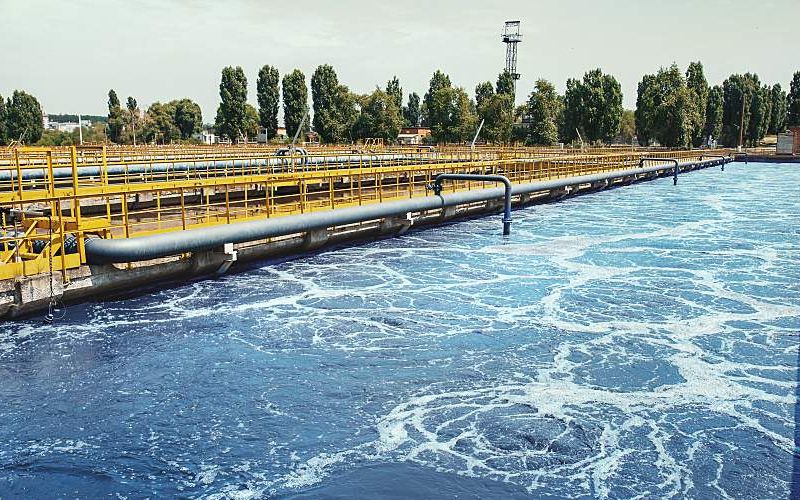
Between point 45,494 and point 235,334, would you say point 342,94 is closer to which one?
point 235,334

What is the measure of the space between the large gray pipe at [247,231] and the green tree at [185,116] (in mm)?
83463

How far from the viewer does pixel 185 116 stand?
102688 millimetres

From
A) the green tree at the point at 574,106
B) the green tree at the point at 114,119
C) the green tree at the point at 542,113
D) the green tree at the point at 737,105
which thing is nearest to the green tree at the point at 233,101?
the green tree at the point at 114,119

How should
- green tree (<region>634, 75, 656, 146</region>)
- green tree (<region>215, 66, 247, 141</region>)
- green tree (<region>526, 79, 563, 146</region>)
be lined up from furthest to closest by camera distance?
green tree (<region>634, 75, 656, 146</region>), green tree (<region>215, 66, 247, 141</region>), green tree (<region>526, 79, 563, 146</region>)

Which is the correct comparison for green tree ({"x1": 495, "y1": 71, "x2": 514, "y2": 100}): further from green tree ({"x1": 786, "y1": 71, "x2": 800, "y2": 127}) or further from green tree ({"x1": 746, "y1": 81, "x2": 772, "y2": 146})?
green tree ({"x1": 786, "y1": 71, "x2": 800, "y2": 127})

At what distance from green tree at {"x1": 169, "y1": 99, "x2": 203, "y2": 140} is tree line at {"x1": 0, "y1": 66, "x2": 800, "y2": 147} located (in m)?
0.16

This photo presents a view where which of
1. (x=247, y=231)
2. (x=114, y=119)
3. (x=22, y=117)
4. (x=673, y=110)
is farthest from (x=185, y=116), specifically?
(x=247, y=231)

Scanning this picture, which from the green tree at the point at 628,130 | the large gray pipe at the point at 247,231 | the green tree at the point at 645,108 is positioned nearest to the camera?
the large gray pipe at the point at 247,231

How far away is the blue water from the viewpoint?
26.3ft

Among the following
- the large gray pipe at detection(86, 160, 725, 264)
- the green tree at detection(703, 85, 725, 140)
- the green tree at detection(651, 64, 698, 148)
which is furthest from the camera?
the green tree at detection(703, 85, 725, 140)

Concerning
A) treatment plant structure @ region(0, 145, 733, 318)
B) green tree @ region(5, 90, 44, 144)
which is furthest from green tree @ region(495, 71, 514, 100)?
treatment plant structure @ region(0, 145, 733, 318)

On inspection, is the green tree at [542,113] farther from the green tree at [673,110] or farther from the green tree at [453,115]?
the green tree at [673,110]

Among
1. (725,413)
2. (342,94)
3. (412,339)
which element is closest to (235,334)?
(412,339)

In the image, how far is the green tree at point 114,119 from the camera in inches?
3568
